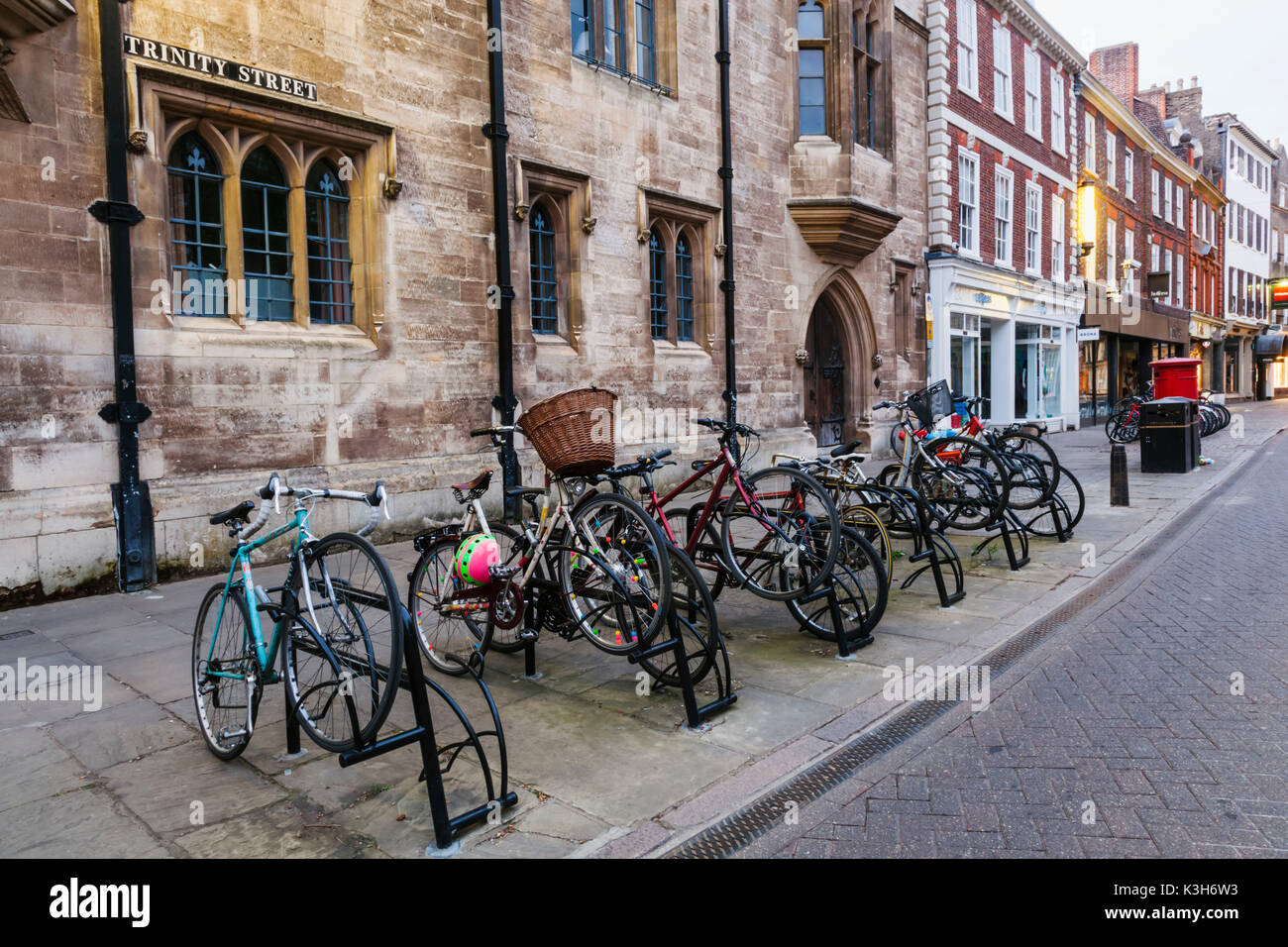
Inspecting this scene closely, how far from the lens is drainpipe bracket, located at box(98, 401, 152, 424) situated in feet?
23.3

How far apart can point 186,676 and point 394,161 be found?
584 centimetres

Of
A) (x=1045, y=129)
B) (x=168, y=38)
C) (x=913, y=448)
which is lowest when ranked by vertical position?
(x=913, y=448)

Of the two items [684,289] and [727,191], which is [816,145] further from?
[684,289]

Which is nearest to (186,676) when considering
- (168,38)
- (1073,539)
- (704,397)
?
(168,38)

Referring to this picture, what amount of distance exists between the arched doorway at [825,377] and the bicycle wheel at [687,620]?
1227 cm

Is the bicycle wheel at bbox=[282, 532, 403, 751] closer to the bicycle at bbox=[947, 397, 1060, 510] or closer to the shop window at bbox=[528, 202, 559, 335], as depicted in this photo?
the bicycle at bbox=[947, 397, 1060, 510]

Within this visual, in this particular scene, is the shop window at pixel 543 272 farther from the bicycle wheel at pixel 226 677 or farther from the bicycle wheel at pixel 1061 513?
the bicycle wheel at pixel 226 677

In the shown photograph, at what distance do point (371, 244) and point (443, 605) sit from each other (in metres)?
5.30

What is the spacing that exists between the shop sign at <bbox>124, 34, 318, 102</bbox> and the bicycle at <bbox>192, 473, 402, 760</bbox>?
5.32 m

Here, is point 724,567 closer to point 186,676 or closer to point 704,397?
point 186,676

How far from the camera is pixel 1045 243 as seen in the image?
25.2 m

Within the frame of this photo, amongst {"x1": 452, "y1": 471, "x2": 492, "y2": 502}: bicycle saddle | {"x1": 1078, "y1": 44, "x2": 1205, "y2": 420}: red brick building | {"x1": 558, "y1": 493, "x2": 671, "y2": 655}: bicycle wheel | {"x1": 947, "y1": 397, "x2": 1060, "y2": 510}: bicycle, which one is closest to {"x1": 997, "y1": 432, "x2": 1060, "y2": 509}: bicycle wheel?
{"x1": 947, "y1": 397, "x2": 1060, "y2": 510}: bicycle

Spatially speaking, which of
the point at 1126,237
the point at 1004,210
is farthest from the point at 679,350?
the point at 1126,237

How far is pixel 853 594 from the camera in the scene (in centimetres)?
571
